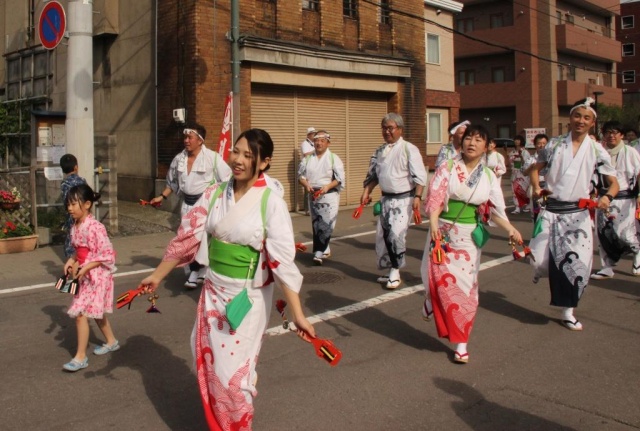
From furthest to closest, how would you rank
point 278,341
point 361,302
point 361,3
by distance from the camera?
point 361,3
point 361,302
point 278,341

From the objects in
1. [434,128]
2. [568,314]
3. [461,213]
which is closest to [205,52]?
[461,213]

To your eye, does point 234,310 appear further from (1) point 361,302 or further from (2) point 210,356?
(1) point 361,302

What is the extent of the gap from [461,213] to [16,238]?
25.8 feet

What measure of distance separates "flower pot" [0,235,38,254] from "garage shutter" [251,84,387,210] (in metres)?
6.46

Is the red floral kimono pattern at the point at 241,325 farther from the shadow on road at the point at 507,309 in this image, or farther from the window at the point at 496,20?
the window at the point at 496,20

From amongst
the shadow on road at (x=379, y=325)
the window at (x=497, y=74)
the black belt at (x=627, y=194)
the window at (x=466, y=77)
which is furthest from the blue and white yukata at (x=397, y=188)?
the window at (x=466, y=77)

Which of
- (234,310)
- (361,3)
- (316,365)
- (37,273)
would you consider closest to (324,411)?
(316,365)

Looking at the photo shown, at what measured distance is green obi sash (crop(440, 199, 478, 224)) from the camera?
5.79m

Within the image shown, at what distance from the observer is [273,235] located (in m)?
3.67

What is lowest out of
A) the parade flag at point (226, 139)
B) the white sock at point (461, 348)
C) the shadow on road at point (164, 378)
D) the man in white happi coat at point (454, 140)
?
the shadow on road at point (164, 378)

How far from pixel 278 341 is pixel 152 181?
35.8ft

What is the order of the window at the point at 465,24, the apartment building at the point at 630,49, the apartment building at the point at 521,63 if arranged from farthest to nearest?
the apartment building at the point at 630,49, the window at the point at 465,24, the apartment building at the point at 521,63

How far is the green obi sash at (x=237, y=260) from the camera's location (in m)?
3.70

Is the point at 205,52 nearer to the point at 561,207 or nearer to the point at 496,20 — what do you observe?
the point at 561,207
